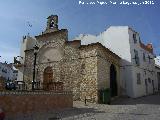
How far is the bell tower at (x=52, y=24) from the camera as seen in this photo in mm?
23650

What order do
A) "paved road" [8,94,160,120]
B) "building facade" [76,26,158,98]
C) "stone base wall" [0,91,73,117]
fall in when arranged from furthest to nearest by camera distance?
"building facade" [76,26,158,98], "paved road" [8,94,160,120], "stone base wall" [0,91,73,117]

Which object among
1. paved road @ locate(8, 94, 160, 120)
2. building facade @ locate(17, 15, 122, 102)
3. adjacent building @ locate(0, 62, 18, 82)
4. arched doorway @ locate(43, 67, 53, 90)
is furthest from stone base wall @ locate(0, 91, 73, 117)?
adjacent building @ locate(0, 62, 18, 82)

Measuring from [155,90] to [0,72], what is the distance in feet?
129

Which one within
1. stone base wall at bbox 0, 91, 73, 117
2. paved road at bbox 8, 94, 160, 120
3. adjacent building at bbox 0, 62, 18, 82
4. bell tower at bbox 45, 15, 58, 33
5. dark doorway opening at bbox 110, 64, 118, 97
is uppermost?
bell tower at bbox 45, 15, 58, 33

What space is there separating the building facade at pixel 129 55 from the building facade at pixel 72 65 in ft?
3.22

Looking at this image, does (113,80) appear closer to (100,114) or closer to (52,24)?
(52,24)

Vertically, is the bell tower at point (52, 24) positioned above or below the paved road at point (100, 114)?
above

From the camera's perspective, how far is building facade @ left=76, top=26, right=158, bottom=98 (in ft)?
83.3

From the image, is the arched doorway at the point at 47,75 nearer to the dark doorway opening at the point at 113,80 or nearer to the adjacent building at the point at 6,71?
the dark doorway opening at the point at 113,80

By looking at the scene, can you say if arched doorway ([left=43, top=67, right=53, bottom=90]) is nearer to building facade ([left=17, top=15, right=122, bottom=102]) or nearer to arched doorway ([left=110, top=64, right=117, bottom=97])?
building facade ([left=17, top=15, right=122, bottom=102])

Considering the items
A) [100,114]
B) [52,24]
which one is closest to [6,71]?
[52,24]

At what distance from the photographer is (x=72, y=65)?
71.7 ft

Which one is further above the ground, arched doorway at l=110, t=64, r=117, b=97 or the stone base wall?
arched doorway at l=110, t=64, r=117, b=97

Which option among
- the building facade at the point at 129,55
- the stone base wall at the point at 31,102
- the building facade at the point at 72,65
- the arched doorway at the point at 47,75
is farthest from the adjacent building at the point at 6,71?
the stone base wall at the point at 31,102
